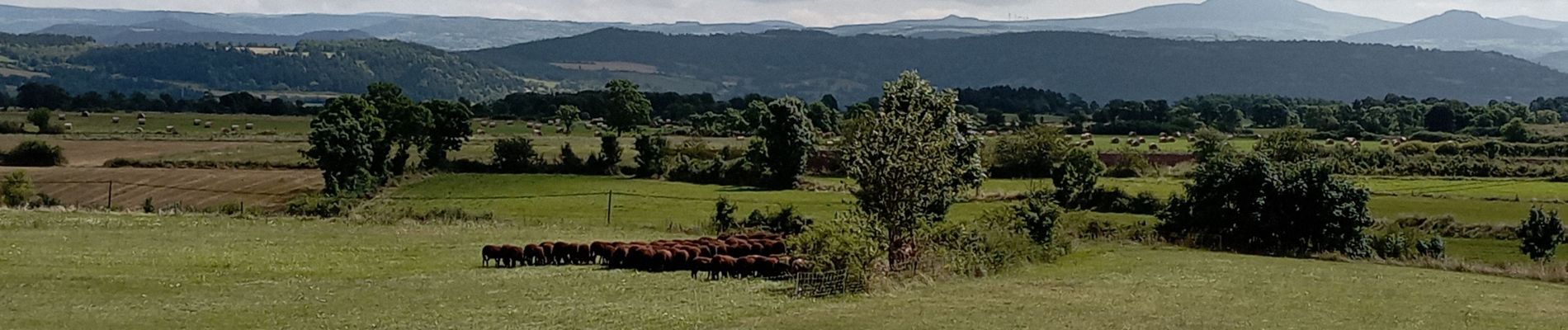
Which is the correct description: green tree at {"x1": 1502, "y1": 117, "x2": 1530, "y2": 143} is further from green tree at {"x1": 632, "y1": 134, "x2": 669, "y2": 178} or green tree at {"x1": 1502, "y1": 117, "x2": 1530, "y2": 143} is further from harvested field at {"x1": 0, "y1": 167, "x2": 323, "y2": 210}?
harvested field at {"x1": 0, "y1": 167, "x2": 323, "y2": 210}

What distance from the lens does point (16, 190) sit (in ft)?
200

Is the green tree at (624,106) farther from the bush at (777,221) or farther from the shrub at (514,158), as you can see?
the bush at (777,221)

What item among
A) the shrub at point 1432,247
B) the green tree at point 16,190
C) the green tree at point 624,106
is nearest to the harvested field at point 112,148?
the green tree at point 16,190

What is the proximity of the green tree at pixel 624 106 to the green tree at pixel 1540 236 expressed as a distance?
7252 cm

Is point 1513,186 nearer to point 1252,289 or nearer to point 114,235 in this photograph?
point 1252,289

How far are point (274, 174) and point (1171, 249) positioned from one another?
52.6 meters

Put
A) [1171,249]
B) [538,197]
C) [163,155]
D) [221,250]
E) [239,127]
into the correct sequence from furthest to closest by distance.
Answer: [239,127]
[163,155]
[538,197]
[1171,249]
[221,250]

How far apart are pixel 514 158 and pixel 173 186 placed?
20.2m

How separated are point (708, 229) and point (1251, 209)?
Answer: 2046 centimetres

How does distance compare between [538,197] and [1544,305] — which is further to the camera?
[538,197]

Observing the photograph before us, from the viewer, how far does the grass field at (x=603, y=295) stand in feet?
73.4

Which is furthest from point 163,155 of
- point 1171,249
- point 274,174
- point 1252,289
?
point 1252,289

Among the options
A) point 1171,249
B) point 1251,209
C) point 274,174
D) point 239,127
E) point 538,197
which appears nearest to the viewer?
point 1171,249

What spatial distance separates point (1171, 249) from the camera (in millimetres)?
46344
